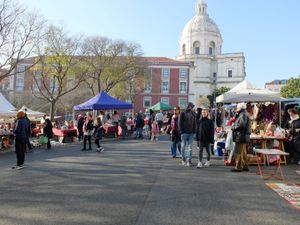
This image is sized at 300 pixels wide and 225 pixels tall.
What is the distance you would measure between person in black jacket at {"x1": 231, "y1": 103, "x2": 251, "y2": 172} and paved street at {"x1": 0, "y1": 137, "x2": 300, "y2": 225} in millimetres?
399

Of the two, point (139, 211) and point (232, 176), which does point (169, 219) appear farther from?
point (232, 176)

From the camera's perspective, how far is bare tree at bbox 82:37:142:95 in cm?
4256

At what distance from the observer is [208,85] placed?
99.4 metres

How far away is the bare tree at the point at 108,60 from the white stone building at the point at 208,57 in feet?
187

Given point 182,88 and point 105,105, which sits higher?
point 182,88

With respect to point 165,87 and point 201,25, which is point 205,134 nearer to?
point 165,87

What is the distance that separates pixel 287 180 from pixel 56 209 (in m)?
5.68

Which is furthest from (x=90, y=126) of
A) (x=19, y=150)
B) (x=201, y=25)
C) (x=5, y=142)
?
(x=201, y=25)

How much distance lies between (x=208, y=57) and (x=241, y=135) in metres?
95.6

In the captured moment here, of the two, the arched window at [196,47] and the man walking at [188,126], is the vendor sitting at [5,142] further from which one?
the arched window at [196,47]

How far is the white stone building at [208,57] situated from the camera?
101 meters

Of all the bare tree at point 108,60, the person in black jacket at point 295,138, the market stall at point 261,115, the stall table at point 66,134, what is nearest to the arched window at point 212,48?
the bare tree at point 108,60

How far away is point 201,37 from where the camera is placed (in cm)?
10075

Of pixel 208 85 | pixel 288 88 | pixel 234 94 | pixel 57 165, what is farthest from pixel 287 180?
pixel 208 85
